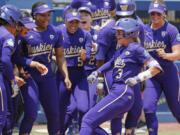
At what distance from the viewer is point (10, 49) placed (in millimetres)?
6371

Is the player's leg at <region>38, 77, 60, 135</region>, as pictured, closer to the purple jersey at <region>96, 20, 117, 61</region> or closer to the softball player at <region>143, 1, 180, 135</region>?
the purple jersey at <region>96, 20, 117, 61</region>

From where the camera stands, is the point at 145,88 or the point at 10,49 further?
the point at 145,88

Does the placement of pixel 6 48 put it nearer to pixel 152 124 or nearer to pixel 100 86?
pixel 100 86

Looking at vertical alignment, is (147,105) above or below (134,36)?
below

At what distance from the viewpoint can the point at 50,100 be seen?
754cm

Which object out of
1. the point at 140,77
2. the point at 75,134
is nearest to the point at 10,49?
the point at 140,77

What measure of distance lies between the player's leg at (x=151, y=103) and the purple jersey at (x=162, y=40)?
345mm

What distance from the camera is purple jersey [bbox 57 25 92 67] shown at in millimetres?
8289

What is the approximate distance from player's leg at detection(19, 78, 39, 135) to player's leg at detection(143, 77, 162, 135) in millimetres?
1610

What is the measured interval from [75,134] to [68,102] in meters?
1.44

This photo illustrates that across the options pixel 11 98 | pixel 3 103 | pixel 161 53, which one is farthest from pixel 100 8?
pixel 3 103

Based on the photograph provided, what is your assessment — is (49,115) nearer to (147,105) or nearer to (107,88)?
(107,88)

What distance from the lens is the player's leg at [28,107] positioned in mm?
7215

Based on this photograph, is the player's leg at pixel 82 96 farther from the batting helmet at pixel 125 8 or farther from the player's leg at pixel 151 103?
the batting helmet at pixel 125 8
